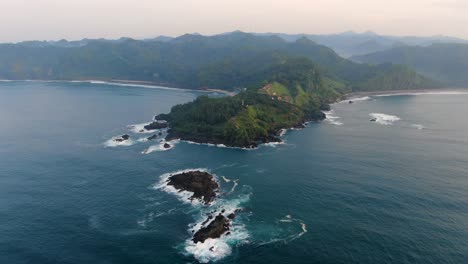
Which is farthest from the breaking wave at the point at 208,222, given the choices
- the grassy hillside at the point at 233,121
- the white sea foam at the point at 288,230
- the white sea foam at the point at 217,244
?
the grassy hillside at the point at 233,121

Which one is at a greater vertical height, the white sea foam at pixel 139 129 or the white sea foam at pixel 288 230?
the white sea foam at pixel 139 129

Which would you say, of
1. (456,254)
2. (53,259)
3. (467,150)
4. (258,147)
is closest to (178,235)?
(53,259)

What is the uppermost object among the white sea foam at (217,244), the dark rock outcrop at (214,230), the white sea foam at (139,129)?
the white sea foam at (139,129)

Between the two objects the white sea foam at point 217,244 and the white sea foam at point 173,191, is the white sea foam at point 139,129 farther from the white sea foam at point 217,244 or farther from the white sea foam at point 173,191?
the white sea foam at point 217,244

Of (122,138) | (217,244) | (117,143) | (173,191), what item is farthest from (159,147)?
(217,244)

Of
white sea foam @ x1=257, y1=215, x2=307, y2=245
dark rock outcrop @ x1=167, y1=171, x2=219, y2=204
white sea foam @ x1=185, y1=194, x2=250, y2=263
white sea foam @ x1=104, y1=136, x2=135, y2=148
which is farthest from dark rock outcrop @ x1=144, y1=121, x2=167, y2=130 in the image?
white sea foam @ x1=257, y1=215, x2=307, y2=245

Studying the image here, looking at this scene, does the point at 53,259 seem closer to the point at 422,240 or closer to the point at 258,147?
the point at 422,240

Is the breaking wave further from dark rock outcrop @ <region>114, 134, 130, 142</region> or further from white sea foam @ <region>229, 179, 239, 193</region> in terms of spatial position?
dark rock outcrop @ <region>114, 134, 130, 142</region>

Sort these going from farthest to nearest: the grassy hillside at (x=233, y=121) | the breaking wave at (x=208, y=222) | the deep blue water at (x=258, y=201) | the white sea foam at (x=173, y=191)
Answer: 1. the grassy hillside at (x=233, y=121)
2. the white sea foam at (x=173, y=191)
3. the breaking wave at (x=208, y=222)
4. the deep blue water at (x=258, y=201)
